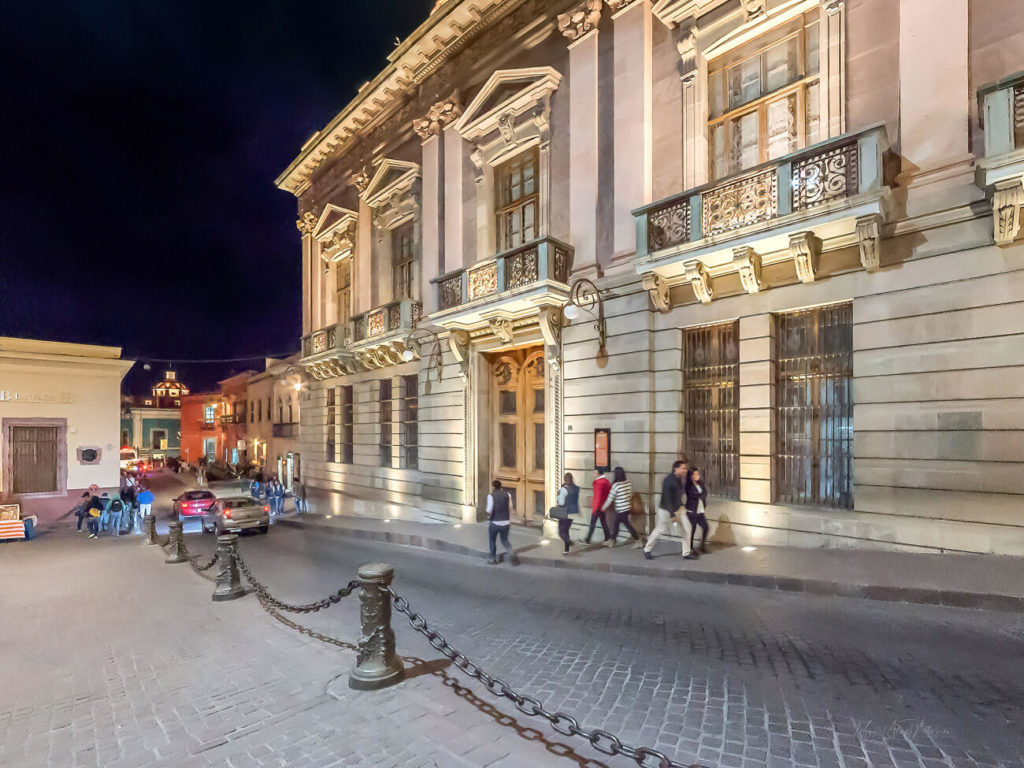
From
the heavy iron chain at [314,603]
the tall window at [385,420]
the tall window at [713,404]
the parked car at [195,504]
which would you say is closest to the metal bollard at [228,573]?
the heavy iron chain at [314,603]

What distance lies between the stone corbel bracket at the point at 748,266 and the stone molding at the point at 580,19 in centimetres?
671

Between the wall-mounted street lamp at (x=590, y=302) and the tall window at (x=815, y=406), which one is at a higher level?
the wall-mounted street lamp at (x=590, y=302)

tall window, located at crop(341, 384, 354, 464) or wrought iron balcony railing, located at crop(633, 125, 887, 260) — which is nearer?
wrought iron balcony railing, located at crop(633, 125, 887, 260)

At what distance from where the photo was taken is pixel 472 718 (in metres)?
3.87

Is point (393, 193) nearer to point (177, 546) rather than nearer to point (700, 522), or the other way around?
point (177, 546)

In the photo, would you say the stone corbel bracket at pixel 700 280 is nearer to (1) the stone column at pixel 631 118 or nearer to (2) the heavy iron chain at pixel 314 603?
(1) the stone column at pixel 631 118

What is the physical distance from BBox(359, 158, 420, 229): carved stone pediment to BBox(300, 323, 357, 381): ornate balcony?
4.58m

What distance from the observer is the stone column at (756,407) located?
920 cm

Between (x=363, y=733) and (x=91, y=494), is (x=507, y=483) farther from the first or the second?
(x=91, y=494)

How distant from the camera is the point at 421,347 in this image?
16.4 m

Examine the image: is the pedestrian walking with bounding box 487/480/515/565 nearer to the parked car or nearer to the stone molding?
the stone molding

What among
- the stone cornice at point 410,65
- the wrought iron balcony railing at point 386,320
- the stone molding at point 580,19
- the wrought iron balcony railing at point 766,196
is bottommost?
the wrought iron balcony railing at point 386,320

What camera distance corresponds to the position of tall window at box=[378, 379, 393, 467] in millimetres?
18641

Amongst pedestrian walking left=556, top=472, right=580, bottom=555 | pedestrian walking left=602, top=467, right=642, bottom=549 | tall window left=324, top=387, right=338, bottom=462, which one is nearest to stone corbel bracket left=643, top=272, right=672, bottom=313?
pedestrian walking left=602, top=467, right=642, bottom=549
